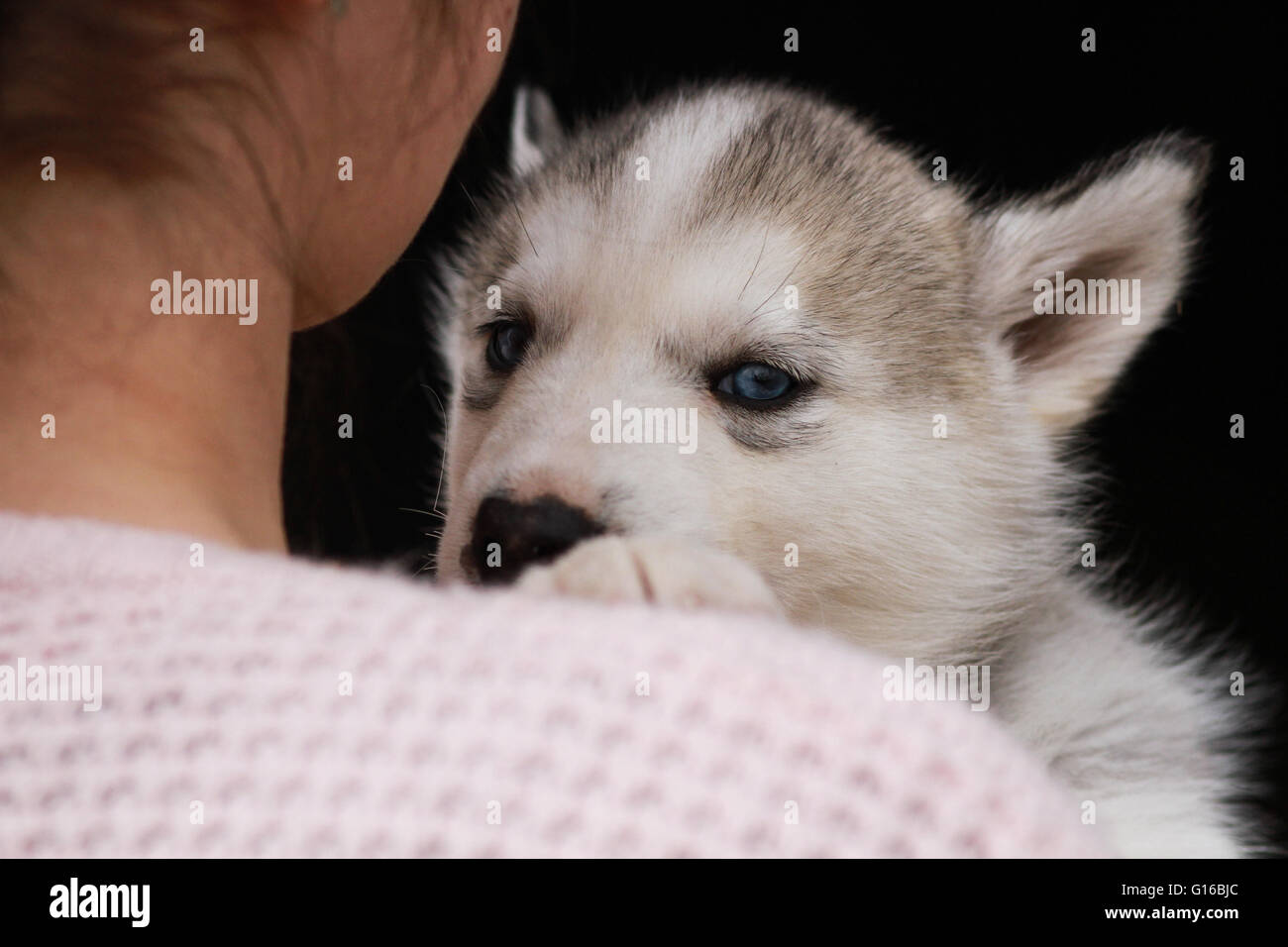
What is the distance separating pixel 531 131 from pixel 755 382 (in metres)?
1.01

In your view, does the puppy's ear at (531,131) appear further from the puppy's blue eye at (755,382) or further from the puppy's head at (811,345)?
the puppy's blue eye at (755,382)

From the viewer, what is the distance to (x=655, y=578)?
766mm

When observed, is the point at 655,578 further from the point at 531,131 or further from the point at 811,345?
the point at 531,131

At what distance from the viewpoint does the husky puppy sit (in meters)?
1.54

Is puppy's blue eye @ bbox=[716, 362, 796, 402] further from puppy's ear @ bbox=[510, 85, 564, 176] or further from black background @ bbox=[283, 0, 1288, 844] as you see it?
puppy's ear @ bbox=[510, 85, 564, 176]

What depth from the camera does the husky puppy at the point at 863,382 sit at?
60.7 inches

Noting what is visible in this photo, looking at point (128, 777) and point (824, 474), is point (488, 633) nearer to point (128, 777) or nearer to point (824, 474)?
point (128, 777)

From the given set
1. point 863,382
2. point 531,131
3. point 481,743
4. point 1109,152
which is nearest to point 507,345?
point 863,382

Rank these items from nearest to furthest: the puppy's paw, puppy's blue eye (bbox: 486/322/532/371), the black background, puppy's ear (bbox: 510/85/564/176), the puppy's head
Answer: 1. the puppy's paw
2. the puppy's head
3. puppy's blue eye (bbox: 486/322/532/371)
4. the black background
5. puppy's ear (bbox: 510/85/564/176)

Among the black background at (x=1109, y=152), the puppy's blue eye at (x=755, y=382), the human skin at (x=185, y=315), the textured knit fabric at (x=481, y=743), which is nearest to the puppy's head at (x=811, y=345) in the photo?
the puppy's blue eye at (x=755, y=382)

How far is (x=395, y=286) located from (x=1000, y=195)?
1.32m

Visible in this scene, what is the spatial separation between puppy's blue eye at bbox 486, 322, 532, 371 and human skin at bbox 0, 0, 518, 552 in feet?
2.27

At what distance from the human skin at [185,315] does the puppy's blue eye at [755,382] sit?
0.68m

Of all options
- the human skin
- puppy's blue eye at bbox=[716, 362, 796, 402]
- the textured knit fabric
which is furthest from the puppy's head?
the textured knit fabric
